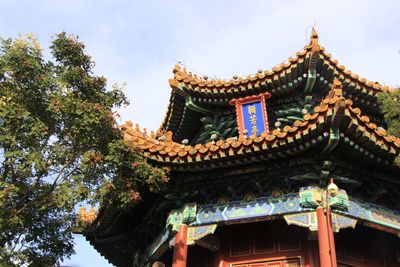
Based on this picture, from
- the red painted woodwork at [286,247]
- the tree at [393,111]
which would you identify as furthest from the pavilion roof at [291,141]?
the red painted woodwork at [286,247]

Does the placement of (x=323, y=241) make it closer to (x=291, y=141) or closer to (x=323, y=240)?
(x=323, y=240)

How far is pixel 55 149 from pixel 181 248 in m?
3.19

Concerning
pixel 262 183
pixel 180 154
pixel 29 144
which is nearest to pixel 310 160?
pixel 262 183

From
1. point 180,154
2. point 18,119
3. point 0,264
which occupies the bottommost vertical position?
point 0,264

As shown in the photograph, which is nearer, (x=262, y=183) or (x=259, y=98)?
(x=262, y=183)

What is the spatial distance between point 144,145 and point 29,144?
228 cm

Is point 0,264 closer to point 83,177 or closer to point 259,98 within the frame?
point 83,177

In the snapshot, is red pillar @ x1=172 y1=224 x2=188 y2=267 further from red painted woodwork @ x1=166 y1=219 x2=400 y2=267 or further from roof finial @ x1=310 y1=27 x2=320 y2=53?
roof finial @ x1=310 y1=27 x2=320 y2=53

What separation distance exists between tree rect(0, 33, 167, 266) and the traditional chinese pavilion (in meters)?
0.72

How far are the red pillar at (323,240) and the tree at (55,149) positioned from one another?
2924mm

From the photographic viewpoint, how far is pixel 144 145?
8711 millimetres

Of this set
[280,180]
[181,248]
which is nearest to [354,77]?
[280,180]

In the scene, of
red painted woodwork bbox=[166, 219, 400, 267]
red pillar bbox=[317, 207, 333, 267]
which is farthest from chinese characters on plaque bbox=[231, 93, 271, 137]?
red pillar bbox=[317, 207, 333, 267]

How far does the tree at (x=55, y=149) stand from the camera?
6.88 metres
